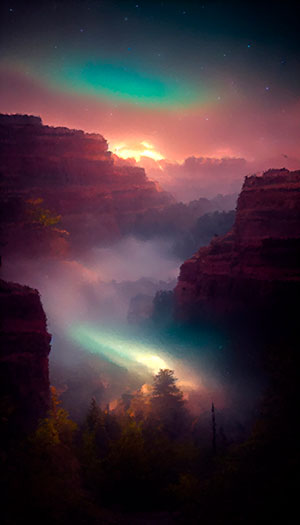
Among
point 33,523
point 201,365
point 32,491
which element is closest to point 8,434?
point 32,491

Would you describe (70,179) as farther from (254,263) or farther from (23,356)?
(23,356)

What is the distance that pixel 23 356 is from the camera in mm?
15492

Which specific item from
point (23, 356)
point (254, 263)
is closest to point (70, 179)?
point (254, 263)

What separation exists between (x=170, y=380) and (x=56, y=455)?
15708 millimetres

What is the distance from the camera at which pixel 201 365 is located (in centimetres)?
3203

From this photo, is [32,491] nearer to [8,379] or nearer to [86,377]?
[8,379]

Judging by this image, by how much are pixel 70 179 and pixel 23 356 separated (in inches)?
2422

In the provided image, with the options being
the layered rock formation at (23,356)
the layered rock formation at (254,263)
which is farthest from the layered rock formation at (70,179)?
the layered rock formation at (23,356)

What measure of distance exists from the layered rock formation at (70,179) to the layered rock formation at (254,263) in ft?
94.0

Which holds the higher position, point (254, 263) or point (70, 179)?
point (70, 179)

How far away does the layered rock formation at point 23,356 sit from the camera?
48.9 ft

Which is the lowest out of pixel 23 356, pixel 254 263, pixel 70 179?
pixel 23 356

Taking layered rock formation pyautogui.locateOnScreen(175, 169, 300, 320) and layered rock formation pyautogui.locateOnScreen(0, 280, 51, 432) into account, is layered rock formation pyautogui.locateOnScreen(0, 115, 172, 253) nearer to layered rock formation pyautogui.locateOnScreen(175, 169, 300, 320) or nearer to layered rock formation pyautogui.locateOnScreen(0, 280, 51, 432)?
layered rock formation pyautogui.locateOnScreen(175, 169, 300, 320)

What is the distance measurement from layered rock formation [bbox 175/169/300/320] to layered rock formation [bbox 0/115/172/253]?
2866 centimetres
